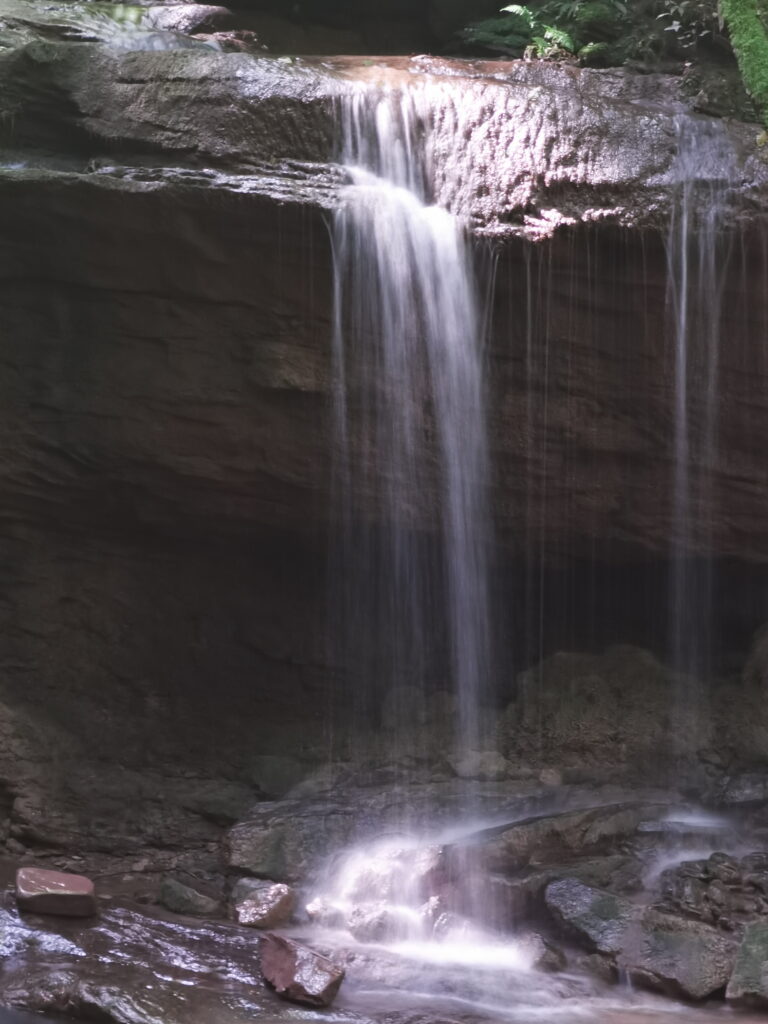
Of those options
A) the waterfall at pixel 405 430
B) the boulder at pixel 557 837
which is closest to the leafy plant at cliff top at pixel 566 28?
the waterfall at pixel 405 430

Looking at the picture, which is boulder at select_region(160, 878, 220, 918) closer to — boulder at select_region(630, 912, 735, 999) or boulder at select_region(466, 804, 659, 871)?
boulder at select_region(466, 804, 659, 871)

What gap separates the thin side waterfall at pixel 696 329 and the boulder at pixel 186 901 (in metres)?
4.08

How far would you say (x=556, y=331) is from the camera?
727 cm

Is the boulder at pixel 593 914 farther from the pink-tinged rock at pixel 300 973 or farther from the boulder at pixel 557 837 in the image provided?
the pink-tinged rock at pixel 300 973

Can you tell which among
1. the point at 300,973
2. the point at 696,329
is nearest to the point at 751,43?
the point at 696,329

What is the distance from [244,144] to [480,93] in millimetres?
1601

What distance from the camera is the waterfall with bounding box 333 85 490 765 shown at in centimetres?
696

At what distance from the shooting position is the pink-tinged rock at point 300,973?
503 centimetres

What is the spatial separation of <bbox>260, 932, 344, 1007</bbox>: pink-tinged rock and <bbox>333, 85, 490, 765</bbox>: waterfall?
305 cm

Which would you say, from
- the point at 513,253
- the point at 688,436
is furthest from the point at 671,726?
the point at 513,253

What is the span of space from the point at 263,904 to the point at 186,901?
1.45 ft

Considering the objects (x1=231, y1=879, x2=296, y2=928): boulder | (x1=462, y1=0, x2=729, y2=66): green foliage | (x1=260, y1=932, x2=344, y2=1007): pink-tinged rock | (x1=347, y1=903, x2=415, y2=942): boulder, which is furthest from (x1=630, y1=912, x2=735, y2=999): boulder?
(x1=462, y1=0, x2=729, y2=66): green foliage

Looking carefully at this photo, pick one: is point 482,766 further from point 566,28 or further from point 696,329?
point 566,28

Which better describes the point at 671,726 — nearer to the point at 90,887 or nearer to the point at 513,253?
the point at 513,253
